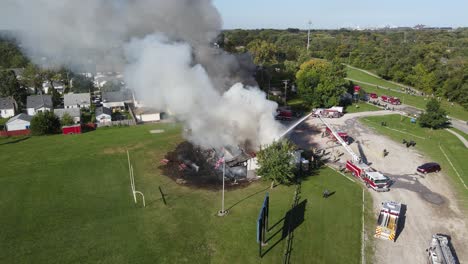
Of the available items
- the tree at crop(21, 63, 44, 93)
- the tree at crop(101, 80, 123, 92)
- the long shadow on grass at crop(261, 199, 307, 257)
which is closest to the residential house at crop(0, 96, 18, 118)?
the tree at crop(21, 63, 44, 93)

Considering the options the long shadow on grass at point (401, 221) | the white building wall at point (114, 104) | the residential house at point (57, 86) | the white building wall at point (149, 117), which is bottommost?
the long shadow on grass at point (401, 221)

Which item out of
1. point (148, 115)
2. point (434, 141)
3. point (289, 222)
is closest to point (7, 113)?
point (148, 115)

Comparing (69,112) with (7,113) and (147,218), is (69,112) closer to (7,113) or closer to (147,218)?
(7,113)

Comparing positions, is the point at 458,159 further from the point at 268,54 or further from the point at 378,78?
the point at 268,54

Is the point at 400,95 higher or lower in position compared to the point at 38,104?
lower

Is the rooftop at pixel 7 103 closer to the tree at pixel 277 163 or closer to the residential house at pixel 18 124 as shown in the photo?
the residential house at pixel 18 124

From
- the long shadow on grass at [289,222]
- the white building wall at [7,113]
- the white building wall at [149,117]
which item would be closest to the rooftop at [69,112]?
the white building wall at [149,117]

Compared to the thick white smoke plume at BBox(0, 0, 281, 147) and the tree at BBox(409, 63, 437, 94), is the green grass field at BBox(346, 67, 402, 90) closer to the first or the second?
the tree at BBox(409, 63, 437, 94)
